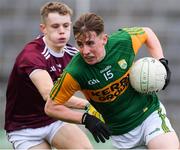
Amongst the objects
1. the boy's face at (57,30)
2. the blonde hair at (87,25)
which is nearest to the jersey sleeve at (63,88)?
the blonde hair at (87,25)

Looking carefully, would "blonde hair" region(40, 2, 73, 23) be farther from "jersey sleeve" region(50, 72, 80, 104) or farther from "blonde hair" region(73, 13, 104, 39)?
"jersey sleeve" region(50, 72, 80, 104)

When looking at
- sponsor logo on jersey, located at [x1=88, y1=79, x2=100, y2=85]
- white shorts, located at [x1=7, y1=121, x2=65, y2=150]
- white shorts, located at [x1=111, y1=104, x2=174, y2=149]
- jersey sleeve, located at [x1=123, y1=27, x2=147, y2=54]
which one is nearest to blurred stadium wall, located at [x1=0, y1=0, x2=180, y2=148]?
white shorts, located at [x1=7, y1=121, x2=65, y2=150]

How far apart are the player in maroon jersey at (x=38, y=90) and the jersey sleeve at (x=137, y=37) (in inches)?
22.5

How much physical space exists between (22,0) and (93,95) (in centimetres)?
467

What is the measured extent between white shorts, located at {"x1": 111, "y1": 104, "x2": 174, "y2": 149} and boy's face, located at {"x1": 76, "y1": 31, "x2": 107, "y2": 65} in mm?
651

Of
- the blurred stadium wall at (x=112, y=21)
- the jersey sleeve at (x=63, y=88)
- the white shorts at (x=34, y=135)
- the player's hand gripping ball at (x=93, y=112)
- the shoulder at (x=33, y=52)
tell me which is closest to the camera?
the jersey sleeve at (x=63, y=88)

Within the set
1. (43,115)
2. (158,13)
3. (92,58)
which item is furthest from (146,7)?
(92,58)

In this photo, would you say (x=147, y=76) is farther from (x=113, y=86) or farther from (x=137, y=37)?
(x=137, y=37)

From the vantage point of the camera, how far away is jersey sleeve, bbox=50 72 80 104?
5.94 metres

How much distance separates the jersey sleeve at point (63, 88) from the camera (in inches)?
234

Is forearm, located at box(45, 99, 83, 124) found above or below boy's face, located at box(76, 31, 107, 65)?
below

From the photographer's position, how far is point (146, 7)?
10562 mm

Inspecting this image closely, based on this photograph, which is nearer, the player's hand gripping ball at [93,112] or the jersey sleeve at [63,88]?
the jersey sleeve at [63,88]

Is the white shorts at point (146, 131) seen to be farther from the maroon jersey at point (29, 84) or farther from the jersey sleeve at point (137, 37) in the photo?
the maroon jersey at point (29, 84)
